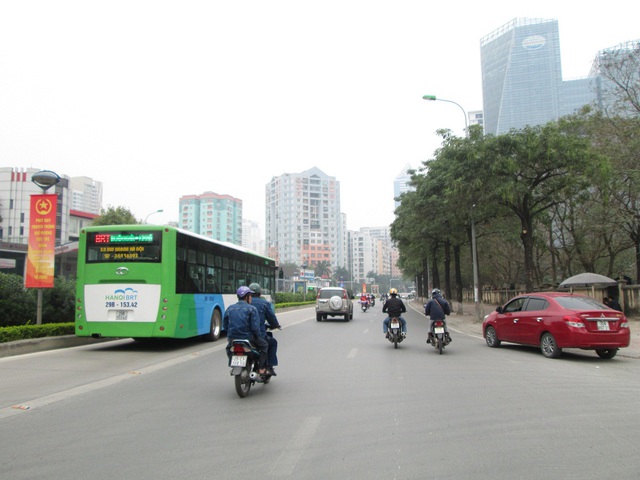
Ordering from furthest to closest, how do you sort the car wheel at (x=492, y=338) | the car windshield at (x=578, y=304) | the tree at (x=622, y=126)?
the tree at (x=622, y=126), the car wheel at (x=492, y=338), the car windshield at (x=578, y=304)

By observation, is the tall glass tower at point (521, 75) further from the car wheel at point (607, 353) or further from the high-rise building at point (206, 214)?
the high-rise building at point (206, 214)

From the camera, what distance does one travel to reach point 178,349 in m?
13.7

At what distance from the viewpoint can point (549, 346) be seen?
39.0ft

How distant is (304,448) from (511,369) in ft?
21.4

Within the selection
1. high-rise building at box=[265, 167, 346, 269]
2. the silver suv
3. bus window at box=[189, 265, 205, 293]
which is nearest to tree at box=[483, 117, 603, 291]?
the silver suv

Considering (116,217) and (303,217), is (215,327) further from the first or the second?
(303,217)

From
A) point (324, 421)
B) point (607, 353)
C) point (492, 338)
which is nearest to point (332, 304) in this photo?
point (492, 338)

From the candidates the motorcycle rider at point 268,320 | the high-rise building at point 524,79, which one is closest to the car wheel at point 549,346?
the motorcycle rider at point 268,320

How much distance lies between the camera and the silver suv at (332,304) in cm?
2612

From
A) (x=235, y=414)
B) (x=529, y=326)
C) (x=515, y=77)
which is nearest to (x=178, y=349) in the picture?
(x=235, y=414)

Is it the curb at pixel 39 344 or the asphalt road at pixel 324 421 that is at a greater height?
the curb at pixel 39 344

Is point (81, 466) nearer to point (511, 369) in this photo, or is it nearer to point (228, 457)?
point (228, 457)

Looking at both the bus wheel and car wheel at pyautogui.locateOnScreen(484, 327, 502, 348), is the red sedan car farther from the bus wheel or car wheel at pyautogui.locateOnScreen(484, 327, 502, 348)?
the bus wheel

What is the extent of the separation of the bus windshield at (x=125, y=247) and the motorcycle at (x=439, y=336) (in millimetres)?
7238
